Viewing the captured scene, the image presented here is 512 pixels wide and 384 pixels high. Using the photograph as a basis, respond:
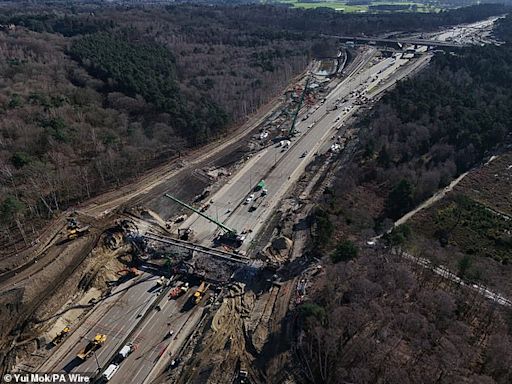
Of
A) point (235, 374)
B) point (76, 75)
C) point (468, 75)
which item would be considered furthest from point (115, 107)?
point (468, 75)

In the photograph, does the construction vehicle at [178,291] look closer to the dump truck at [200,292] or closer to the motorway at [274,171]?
Answer: the dump truck at [200,292]

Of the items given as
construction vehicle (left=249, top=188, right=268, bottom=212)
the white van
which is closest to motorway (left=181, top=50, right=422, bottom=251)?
construction vehicle (left=249, top=188, right=268, bottom=212)

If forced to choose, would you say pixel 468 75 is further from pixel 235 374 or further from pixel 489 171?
pixel 235 374

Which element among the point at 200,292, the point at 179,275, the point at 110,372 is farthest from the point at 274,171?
the point at 110,372

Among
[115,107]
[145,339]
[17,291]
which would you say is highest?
[115,107]

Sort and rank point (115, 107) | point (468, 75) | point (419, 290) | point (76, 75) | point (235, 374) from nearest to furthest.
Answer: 1. point (235, 374)
2. point (419, 290)
3. point (115, 107)
4. point (76, 75)
5. point (468, 75)

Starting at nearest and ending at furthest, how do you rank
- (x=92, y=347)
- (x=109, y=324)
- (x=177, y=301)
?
(x=92, y=347), (x=109, y=324), (x=177, y=301)

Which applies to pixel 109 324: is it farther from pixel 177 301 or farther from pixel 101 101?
pixel 101 101
